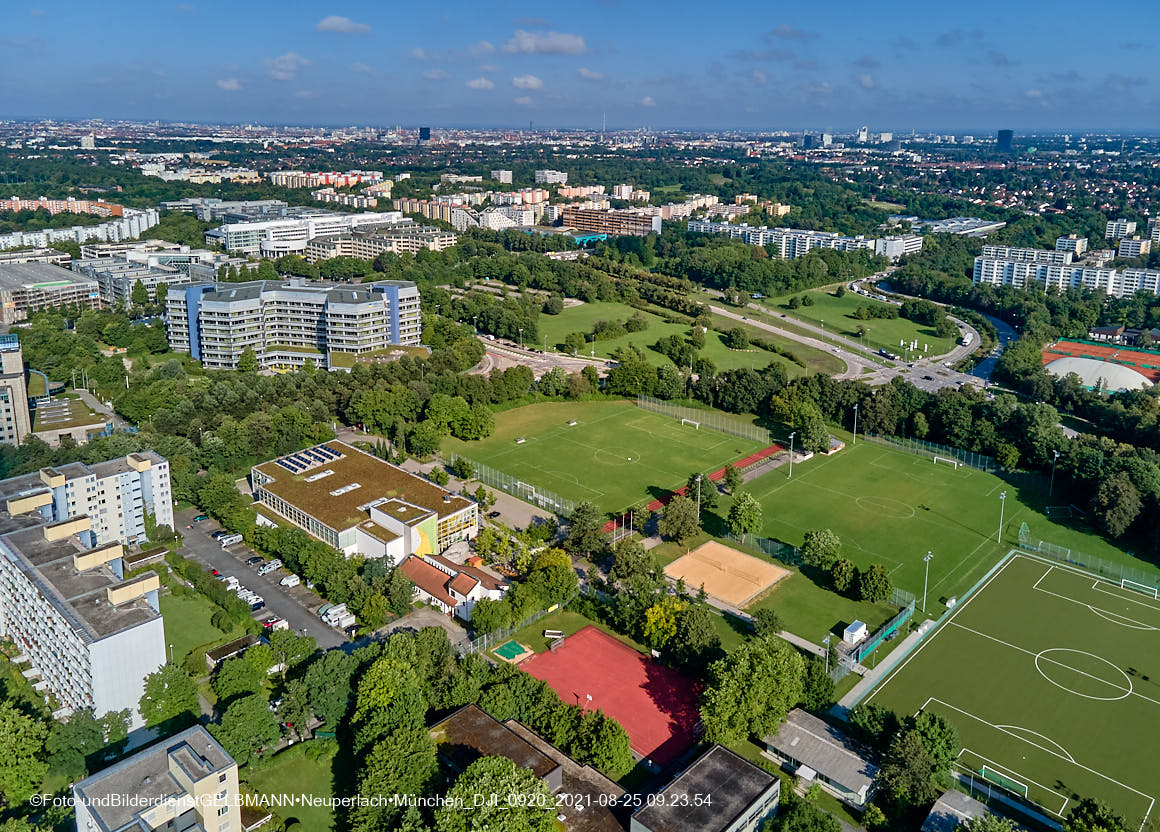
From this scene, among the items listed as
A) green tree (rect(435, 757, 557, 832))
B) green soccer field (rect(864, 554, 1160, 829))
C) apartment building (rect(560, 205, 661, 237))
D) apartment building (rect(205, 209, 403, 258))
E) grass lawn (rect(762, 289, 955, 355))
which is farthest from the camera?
apartment building (rect(560, 205, 661, 237))

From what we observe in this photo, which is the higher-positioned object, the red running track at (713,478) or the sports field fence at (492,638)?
the red running track at (713,478)

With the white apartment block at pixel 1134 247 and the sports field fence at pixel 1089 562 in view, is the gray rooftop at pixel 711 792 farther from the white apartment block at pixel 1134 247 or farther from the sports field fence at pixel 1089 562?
the white apartment block at pixel 1134 247

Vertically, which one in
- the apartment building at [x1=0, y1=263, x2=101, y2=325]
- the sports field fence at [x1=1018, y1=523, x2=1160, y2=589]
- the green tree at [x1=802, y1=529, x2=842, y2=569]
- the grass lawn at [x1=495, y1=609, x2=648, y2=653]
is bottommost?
the grass lawn at [x1=495, y1=609, x2=648, y2=653]

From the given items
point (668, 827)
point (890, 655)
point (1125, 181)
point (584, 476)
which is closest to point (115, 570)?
point (668, 827)

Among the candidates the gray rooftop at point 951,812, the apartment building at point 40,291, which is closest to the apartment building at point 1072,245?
the gray rooftop at point 951,812

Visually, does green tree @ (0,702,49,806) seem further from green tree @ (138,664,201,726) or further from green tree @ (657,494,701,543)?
green tree @ (657,494,701,543)

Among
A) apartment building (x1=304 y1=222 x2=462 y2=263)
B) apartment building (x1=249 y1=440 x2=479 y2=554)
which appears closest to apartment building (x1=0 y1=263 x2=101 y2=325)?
apartment building (x1=304 y1=222 x2=462 y2=263)

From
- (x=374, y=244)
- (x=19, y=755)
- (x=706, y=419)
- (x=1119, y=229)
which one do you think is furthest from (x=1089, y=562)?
(x=1119, y=229)

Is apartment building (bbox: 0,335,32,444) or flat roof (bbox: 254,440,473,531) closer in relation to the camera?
flat roof (bbox: 254,440,473,531)
